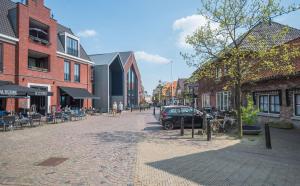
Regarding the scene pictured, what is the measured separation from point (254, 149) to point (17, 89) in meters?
14.0

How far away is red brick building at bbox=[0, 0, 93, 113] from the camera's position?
21547 mm

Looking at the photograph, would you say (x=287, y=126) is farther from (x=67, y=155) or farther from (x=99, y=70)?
(x=99, y=70)

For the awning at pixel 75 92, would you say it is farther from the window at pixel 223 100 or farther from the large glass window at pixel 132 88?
the large glass window at pixel 132 88

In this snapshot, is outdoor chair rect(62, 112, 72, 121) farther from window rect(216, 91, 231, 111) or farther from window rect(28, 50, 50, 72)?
window rect(216, 91, 231, 111)

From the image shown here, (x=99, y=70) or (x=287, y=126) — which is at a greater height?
(x=99, y=70)

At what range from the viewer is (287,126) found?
580 inches

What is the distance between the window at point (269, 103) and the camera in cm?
1675

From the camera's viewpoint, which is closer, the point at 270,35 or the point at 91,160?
the point at 91,160

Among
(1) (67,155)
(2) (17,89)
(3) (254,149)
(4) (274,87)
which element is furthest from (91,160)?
(4) (274,87)

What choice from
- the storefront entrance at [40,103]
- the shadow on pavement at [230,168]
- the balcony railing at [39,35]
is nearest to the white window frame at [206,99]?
the storefront entrance at [40,103]

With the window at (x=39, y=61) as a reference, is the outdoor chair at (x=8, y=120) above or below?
below

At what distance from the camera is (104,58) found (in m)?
43.0

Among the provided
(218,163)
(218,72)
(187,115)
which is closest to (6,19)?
(187,115)

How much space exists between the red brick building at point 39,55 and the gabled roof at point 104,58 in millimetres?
7664
